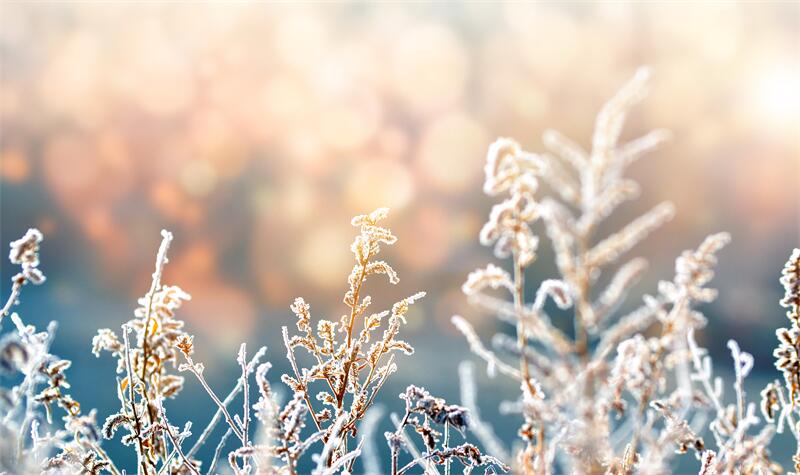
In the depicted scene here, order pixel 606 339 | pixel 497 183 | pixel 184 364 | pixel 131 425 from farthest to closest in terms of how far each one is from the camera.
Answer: pixel 184 364 → pixel 131 425 → pixel 497 183 → pixel 606 339

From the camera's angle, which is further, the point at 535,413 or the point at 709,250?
the point at 709,250

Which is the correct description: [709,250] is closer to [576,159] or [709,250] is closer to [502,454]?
[576,159]

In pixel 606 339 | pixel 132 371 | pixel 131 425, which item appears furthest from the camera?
pixel 131 425

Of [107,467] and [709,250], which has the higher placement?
[709,250]

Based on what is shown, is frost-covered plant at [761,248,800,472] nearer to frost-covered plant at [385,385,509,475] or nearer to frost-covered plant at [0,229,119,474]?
frost-covered plant at [385,385,509,475]

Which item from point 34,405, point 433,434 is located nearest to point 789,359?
point 433,434

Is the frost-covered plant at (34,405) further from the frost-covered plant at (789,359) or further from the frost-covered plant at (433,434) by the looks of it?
the frost-covered plant at (789,359)

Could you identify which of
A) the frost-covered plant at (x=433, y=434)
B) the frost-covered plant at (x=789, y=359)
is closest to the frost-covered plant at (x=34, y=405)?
the frost-covered plant at (x=433, y=434)

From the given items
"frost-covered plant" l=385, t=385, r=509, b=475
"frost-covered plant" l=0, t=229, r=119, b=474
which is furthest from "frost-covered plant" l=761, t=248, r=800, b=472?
"frost-covered plant" l=0, t=229, r=119, b=474

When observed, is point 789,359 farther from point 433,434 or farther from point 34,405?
point 34,405

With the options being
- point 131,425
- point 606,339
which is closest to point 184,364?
point 131,425

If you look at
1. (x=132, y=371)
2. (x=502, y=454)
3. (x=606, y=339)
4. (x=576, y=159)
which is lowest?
(x=502, y=454)
